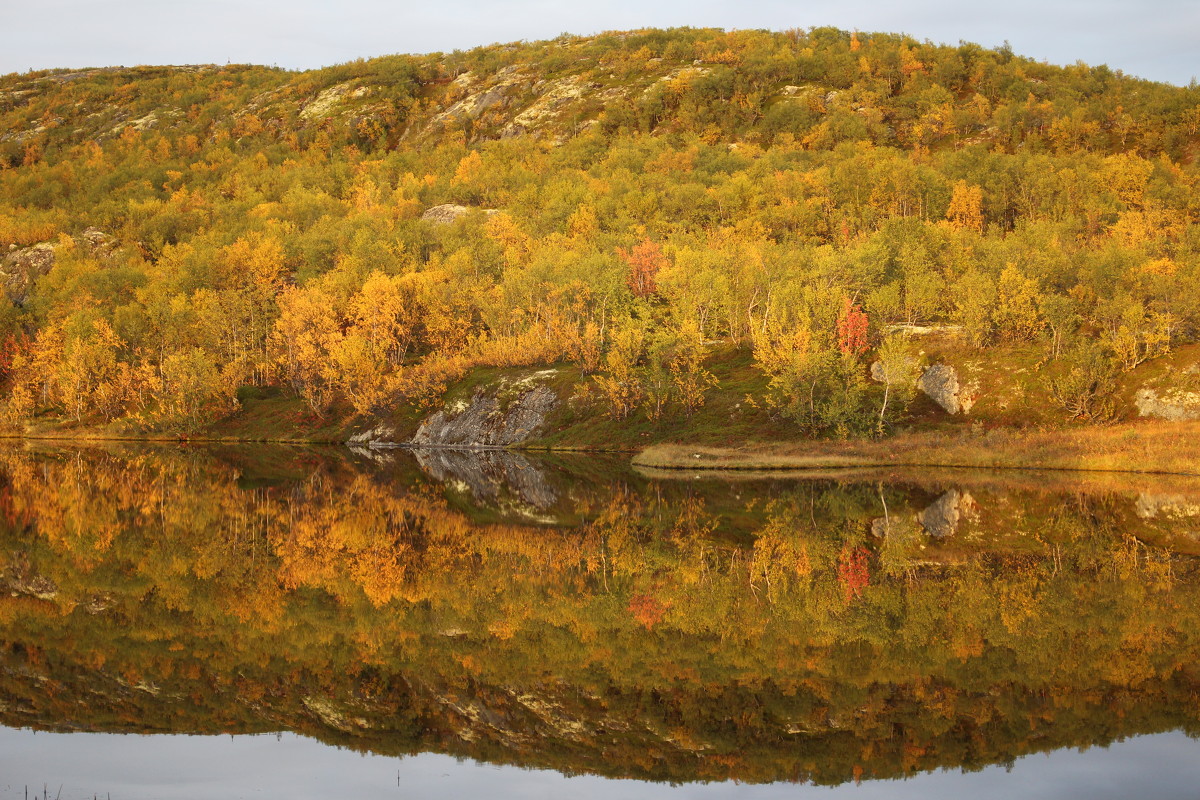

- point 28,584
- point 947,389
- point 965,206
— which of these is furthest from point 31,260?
point 28,584

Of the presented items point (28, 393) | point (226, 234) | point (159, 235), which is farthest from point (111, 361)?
point (159, 235)

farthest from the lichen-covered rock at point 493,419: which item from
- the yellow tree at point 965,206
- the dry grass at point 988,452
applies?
the yellow tree at point 965,206

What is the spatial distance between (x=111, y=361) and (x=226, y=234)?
4696 centimetres

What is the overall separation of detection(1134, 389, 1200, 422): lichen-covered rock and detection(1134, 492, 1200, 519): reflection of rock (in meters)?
25.2

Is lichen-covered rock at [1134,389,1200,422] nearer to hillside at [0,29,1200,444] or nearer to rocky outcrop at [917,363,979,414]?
hillside at [0,29,1200,444]

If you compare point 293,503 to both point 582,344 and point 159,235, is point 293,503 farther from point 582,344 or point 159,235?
point 159,235

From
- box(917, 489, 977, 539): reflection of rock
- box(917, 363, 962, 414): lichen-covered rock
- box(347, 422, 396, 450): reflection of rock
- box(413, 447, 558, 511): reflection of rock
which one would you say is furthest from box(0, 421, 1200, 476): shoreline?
box(347, 422, 396, 450): reflection of rock

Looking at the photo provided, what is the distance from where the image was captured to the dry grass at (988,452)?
208ft

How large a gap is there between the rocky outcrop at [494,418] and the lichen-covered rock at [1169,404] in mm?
A: 53491

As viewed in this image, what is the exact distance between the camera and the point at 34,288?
155750 mm

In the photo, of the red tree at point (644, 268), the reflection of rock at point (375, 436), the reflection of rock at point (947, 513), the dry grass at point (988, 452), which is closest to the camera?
the reflection of rock at point (947, 513)

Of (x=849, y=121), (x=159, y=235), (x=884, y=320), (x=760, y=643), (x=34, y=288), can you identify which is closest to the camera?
(x=760, y=643)

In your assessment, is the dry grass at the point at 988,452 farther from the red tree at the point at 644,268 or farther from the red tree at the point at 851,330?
the red tree at the point at 644,268

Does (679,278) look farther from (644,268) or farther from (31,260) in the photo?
(31,260)
